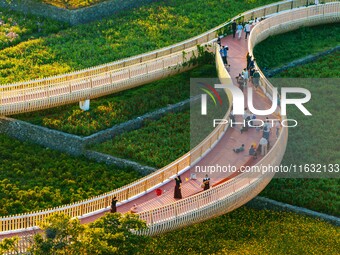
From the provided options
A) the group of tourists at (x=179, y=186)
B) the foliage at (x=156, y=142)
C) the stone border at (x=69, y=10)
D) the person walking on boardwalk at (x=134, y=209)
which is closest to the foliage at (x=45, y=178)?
the foliage at (x=156, y=142)

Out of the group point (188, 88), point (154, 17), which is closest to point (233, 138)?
point (188, 88)

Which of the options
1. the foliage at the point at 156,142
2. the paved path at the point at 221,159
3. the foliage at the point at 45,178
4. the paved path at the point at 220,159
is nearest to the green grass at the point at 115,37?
the foliage at the point at 45,178

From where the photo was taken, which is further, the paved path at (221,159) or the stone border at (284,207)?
the stone border at (284,207)

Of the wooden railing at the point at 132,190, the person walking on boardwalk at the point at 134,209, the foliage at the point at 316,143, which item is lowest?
the foliage at the point at 316,143

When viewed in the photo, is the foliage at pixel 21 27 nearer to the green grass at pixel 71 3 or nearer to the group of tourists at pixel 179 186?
the green grass at pixel 71 3

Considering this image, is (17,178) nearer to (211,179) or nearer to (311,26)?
(211,179)

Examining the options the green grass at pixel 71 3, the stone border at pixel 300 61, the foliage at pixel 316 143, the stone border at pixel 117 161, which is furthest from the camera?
the green grass at pixel 71 3

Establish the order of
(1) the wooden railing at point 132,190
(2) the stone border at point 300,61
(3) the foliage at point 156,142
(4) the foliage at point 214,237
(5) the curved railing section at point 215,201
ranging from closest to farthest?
1. (4) the foliage at point 214,237
2. (1) the wooden railing at point 132,190
3. (5) the curved railing section at point 215,201
4. (3) the foliage at point 156,142
5. (2) the stone border at point 300,61

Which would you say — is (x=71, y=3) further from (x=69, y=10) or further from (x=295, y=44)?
(x=295, y=44)

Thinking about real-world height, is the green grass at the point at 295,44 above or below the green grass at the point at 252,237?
above
